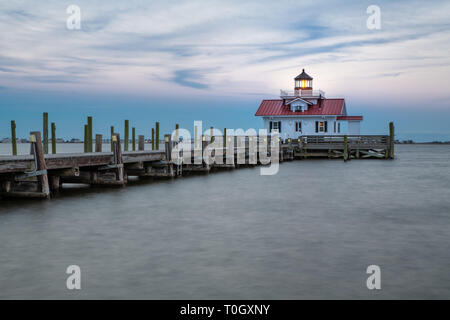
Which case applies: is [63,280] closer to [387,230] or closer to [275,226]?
[275,226]

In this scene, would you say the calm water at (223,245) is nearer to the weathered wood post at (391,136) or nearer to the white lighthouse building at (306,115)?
the weathered wood post at (391,136)

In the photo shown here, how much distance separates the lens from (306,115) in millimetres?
49969

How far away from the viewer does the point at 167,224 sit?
1326 cm

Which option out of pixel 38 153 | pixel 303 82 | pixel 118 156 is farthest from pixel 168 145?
pixel 303 82

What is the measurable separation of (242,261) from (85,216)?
6.73m

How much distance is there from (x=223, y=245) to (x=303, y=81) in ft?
148

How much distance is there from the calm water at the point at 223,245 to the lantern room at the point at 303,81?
3402 centimetres

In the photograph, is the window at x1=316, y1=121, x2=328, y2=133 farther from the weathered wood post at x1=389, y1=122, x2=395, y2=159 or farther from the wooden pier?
the wooden pier

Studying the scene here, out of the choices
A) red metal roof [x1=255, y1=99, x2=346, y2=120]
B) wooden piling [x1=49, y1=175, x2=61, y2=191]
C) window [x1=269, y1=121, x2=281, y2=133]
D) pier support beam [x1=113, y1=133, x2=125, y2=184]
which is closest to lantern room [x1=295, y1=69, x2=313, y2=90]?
red metal roof [x1=255, y1=99, x2=346, y2=120]

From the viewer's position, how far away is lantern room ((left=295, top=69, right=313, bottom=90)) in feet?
174

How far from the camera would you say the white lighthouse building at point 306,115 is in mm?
50219

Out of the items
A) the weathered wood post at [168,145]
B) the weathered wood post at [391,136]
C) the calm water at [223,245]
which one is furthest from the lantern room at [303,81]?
the calm water at [223,245]
